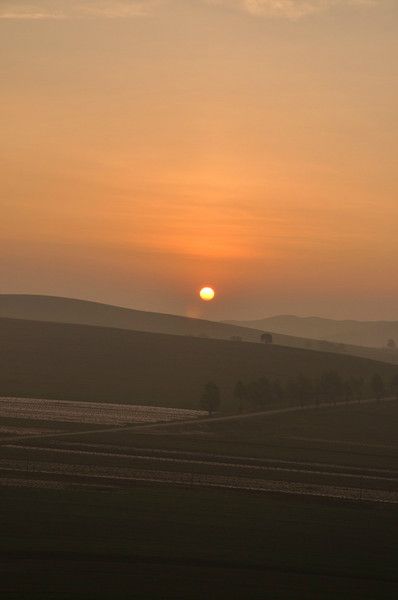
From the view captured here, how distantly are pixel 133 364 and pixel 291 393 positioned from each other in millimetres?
34335

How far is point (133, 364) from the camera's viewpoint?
490 feet

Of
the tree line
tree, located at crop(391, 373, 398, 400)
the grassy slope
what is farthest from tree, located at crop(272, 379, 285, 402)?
tree, located at crop(391, 373, 398, 400)

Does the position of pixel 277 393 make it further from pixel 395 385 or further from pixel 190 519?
pixel 190 519

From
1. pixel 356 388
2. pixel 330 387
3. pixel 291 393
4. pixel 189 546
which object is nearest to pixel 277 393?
pixel 291 393

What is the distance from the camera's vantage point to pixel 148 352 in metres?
158

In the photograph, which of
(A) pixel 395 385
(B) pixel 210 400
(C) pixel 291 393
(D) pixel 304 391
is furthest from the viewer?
(A) pixel 395 385

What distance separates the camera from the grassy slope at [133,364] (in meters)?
130

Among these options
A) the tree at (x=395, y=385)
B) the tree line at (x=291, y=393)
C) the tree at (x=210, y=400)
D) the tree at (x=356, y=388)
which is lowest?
the tree at (x=210, y=400)

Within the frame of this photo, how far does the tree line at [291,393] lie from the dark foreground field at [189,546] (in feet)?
197

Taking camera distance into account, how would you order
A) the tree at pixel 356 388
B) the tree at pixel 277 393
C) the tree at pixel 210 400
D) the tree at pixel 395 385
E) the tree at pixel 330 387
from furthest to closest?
the tree at pixel 395 385, the tree at pixel 356 388, the tree at pixel 330 387, the tree at pixel 277 393, the tree at pixel 210 400

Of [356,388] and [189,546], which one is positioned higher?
[356,388]

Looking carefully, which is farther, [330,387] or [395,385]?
[395,385]

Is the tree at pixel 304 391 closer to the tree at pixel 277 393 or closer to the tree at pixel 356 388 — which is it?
the tree at pixel 277 393

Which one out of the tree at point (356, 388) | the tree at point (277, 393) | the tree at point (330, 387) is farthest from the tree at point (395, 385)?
the tree at point (277, 393)
